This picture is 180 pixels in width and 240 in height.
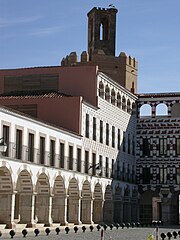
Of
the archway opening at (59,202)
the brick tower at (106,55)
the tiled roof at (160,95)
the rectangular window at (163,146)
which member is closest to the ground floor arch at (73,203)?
the archway opening at (59,202)

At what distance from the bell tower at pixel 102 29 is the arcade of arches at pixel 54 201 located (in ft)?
70.4

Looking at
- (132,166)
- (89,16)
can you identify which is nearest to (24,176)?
(132,166)

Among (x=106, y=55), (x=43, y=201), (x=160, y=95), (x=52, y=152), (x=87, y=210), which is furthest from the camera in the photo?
(x=106, y=55)

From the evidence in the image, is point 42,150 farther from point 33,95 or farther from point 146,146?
point 146,146

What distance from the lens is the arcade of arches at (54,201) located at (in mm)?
37000

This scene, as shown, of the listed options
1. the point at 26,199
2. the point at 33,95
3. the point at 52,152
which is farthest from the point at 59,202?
the point at 33,95

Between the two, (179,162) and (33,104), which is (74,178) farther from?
(179,162)

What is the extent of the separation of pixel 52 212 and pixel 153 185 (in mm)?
20817

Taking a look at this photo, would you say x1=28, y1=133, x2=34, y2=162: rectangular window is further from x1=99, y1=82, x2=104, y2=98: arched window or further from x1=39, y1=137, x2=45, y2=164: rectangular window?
x1=99, y1=82, x2=104, y2=98: arched window

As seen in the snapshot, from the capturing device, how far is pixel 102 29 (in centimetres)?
7800

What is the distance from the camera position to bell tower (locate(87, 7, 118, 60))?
76062 mm

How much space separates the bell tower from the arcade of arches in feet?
70.4

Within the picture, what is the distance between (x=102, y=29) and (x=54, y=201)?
120 feet

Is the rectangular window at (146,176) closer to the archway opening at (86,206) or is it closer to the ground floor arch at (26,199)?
the archway opening at (86,206)
